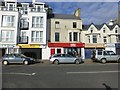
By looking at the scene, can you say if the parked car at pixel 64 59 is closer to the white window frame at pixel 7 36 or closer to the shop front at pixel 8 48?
the shop front at pixel 8 48

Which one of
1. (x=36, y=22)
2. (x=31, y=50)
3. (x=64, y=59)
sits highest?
(x=36, y=22)

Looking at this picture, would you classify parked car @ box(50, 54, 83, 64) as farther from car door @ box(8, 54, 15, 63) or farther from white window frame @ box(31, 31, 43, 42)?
white window frame @ box(31, 31, 43, 42)

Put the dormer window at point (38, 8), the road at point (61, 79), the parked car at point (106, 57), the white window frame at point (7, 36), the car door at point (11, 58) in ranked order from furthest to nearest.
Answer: the dormer window at point (38, 8), the white window frame at point (7, 36), the parked car at point (106, 57), the car door at point (11, 58), the road at point (61, 79)

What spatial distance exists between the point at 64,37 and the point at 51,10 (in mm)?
7974

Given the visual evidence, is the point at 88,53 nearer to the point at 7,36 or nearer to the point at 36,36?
the point at 36,36

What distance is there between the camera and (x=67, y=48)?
44.1 meters

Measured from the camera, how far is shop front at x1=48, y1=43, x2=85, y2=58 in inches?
1706

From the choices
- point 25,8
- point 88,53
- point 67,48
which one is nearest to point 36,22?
point 25,8

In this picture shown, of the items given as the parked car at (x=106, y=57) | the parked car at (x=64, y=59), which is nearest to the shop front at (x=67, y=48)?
the parked car at (x=106, y=57)

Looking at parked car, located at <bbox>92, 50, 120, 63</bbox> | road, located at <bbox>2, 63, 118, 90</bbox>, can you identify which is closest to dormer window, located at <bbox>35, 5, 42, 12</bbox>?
parked car, located at <bbox>92, 50, 120, 63</bbox>

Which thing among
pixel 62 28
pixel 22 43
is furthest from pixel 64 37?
pixel 22 43

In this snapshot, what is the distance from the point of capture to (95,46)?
149 feet

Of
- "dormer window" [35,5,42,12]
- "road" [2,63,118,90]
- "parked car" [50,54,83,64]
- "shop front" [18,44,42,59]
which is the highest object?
"dormer window" [35,5,42,12]

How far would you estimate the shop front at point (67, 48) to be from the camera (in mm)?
43344
